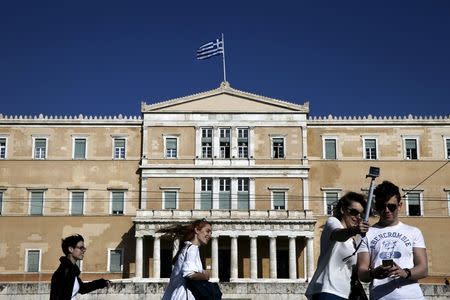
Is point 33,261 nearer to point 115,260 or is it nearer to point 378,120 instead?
point 115,260

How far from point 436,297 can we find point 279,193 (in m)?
27.2

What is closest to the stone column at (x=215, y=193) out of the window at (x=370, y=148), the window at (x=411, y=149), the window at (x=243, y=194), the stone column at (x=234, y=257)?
the window at (x=243, y=194)

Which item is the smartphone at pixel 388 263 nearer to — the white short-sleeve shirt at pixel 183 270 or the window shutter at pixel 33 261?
the white short-sleeve shirt at pixel 183 270

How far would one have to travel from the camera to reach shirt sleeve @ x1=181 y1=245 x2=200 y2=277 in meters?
7.20

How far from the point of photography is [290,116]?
148ft

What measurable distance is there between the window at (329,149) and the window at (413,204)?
18.2ft

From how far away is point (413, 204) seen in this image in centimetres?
4444

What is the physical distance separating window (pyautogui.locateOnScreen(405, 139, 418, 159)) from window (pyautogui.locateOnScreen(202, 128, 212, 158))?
13183mm

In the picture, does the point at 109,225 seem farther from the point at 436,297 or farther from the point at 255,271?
the point at 436,297

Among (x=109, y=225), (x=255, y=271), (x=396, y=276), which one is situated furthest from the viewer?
(x=109, y=225)

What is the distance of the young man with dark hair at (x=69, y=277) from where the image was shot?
7.15m

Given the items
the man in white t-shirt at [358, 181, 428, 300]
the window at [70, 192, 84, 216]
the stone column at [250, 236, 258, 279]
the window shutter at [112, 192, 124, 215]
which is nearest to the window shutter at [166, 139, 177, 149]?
the window shutter at [112, 192, 124, 215]

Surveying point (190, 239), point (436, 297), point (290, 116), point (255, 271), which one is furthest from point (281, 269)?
point (190, 239)

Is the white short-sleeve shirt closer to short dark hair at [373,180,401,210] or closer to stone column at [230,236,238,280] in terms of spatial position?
short dark hair at [373,180,401,210]
